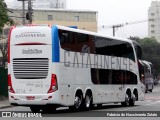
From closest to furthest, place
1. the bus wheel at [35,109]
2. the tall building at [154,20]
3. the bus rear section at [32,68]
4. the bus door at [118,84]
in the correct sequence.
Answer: the bus rear section at [32,68], the bus wheel at [35,109], the bus door at [118,84], the tall building at [154,20]

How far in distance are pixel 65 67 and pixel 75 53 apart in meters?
1.10

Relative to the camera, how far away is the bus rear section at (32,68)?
2072 centimetres

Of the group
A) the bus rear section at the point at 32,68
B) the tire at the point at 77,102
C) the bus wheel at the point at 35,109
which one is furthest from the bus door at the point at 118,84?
the bus rear section at the point at 32,68

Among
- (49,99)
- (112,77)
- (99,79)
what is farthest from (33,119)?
(112,77)

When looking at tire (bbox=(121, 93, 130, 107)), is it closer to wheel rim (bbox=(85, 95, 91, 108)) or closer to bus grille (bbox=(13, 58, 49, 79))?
wheel rim (bbox=(85, 95, 91, 108))

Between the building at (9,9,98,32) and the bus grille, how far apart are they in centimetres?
9033

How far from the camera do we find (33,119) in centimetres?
1894

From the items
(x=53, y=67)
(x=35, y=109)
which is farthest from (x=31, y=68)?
(x=35, y=109)

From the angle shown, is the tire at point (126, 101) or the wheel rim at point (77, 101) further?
the tire at point (126, 101)

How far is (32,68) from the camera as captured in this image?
2095cm

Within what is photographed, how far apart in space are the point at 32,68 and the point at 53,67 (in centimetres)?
93

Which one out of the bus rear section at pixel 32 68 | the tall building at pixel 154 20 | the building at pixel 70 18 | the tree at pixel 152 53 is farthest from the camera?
the tall building at pixel 154 20

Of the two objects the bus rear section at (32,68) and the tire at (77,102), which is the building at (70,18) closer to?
the tire at (77,102)

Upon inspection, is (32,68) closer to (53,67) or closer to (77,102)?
(53,67)
